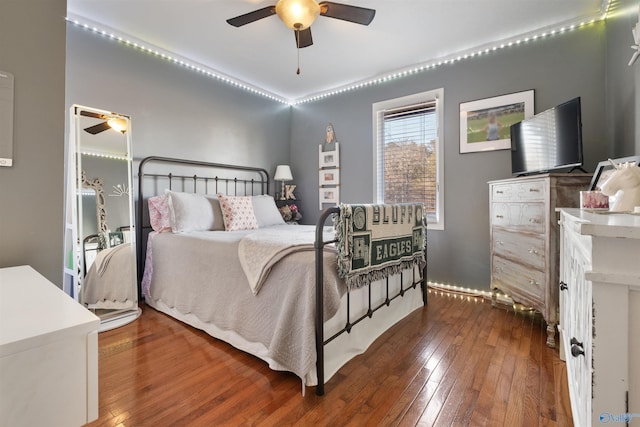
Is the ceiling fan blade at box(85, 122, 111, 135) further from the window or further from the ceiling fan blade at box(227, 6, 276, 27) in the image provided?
the window

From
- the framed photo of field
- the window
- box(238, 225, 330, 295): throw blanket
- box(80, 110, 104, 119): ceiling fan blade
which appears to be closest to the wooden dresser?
the framed photo of field

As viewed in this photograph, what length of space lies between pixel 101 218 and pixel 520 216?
3475mm

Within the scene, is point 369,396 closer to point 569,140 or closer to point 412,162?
point 569,140

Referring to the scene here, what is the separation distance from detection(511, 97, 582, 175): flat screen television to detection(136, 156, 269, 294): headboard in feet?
10.1

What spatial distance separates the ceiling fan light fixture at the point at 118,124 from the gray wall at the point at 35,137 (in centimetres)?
173

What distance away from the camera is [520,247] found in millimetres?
2328

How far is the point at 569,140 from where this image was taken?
2133 mm

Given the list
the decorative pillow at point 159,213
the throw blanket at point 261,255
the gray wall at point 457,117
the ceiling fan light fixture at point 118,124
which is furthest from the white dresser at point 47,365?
the gray wall at point 457,117

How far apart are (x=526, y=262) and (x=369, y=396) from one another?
1651 millimetres

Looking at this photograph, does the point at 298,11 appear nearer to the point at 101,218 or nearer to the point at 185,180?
the point at 185,180

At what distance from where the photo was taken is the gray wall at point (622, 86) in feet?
5.89

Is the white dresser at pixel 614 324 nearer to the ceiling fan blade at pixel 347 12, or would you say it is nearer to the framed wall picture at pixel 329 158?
the ceiling fan blade at pixel 347 12

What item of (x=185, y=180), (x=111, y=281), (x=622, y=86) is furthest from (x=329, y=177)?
(x=622, y=86)

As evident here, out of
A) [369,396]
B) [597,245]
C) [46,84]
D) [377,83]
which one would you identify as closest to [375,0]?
[377,83]
